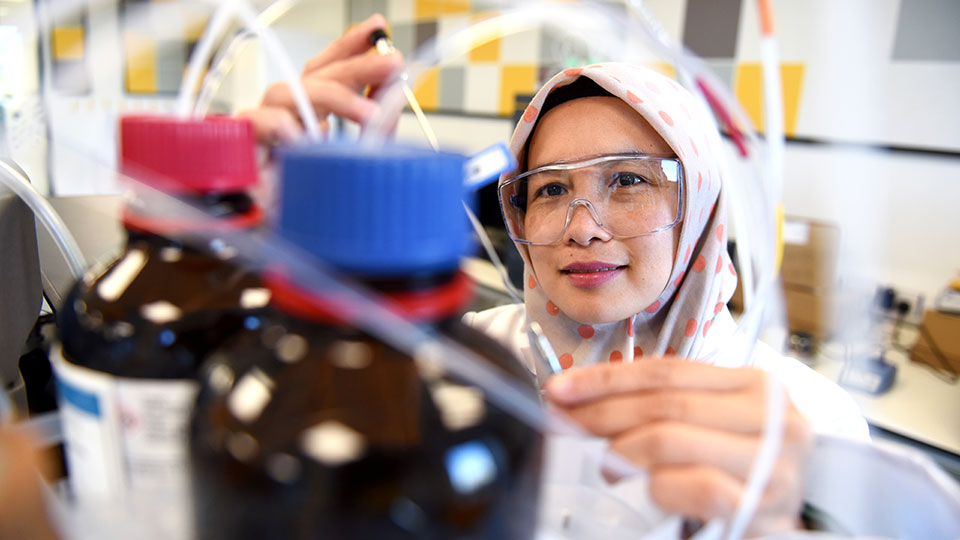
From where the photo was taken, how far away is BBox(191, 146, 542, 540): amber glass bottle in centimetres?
23

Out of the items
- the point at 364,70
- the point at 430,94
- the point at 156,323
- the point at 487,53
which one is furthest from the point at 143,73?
the point at 156,323

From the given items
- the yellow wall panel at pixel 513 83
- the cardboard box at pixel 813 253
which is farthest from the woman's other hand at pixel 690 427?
the yellow wall panel at pixel 513 83

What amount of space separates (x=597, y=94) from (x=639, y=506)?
0.74m

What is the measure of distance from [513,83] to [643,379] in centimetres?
310

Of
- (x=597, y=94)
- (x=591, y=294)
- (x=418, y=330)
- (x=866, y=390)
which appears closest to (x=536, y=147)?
(x=597, y=94)

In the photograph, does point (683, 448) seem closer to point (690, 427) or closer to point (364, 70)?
Answer: point (690, 427)

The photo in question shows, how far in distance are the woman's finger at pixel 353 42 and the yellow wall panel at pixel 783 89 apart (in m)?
1.86

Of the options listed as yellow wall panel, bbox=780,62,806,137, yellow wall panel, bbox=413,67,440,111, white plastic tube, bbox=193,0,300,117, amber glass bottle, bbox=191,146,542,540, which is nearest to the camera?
amber glass bottle, bbox=191,146,542,540

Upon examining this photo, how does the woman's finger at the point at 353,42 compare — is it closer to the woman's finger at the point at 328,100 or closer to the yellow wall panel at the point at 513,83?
the woman's finger at the point at 328,100

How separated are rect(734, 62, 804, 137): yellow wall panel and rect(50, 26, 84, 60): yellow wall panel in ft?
9.44

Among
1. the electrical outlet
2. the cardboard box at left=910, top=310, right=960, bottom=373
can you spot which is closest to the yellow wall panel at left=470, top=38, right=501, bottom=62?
the electrical outlet

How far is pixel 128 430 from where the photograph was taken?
1.00 feet

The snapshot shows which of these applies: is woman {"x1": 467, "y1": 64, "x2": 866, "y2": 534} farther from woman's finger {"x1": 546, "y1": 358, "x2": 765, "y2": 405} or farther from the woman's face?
woman's finger {"x1": 546, "y1": 358, "x2": 765, "y2": 405}

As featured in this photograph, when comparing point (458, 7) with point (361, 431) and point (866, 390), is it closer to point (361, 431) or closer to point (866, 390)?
point (866, 390)
